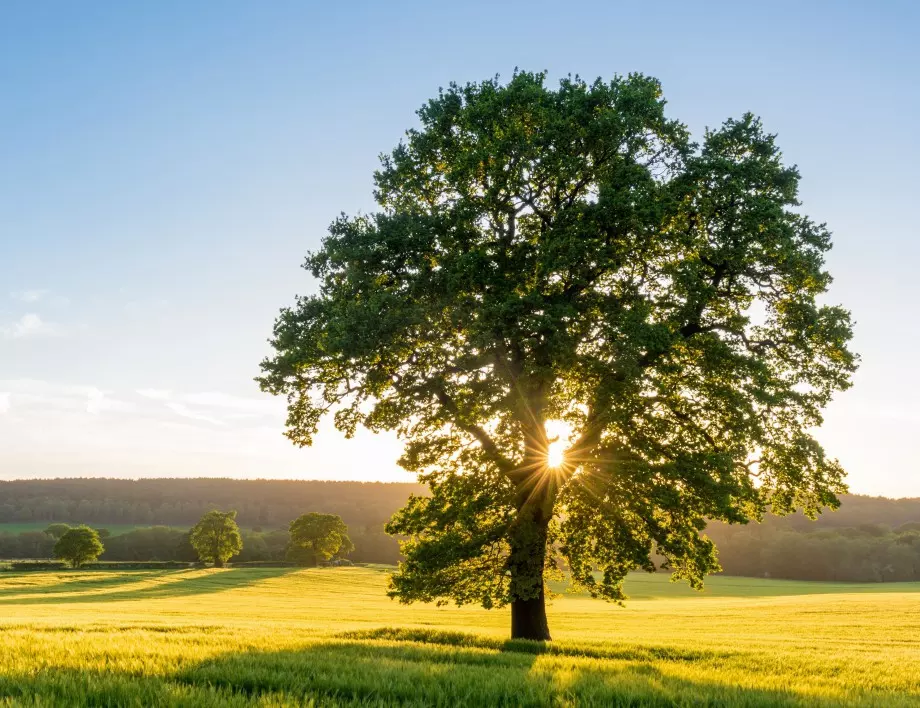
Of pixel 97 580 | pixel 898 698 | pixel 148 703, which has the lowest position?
pixel 97 580

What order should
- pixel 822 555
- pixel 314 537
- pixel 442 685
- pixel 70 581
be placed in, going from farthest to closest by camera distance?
1. pixel 822 555
2. pixel 314 537
3. pixel 70 581
4. pixel 442 685

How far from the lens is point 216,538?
101000 millimetres

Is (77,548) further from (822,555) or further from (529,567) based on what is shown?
(822,555)

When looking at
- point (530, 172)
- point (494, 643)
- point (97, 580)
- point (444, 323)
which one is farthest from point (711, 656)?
point (97, 580)

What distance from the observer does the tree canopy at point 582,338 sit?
1684cm

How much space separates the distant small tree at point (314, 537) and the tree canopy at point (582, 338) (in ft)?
298

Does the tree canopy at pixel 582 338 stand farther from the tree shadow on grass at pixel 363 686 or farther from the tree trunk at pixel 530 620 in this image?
the tree shadow on grass at pixel 363 686

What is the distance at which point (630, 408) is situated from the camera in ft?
54.6

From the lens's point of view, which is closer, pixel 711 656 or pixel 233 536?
pixel 711 656

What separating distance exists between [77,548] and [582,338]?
323 feet

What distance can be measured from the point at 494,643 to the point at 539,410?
6.20 metres

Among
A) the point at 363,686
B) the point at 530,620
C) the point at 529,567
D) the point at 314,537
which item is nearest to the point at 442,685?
the point at 363,686

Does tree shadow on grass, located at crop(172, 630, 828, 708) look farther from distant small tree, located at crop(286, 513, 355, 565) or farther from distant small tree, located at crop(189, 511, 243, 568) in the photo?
distant small tree, located at crop(189, 511, 243, 568)

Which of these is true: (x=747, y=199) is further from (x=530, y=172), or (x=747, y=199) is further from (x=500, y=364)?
(x=500, y=364)
